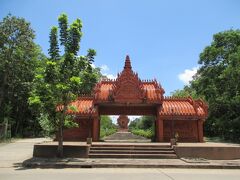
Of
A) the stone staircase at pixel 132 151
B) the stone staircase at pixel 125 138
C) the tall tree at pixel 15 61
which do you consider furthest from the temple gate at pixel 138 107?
the tall tree at pixel 15 61

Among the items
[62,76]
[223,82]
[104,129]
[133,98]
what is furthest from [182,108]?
[104,129]

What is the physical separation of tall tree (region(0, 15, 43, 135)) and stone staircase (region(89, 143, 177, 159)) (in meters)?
22.7

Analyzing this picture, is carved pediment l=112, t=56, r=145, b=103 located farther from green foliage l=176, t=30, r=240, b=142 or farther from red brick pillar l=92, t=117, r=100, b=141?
green foliage l=176, t=30, r=240, b=142

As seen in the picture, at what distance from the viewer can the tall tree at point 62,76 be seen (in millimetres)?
16469

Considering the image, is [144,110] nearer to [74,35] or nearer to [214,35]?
[74,35]

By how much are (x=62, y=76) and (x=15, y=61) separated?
2359cm

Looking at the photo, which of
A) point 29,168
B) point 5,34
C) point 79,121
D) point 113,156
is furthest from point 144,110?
point 5,34

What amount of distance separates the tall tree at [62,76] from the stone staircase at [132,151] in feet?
7.92

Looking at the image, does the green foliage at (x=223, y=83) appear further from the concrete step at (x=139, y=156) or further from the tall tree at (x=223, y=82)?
the concrete step at (x=139, y=156)

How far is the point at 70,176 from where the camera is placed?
11805 mm

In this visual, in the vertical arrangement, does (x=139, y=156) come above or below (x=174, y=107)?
below

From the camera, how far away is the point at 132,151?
60.1ft

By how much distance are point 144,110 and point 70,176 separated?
13228 millimetres

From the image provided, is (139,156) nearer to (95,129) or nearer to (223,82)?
(95,129)
